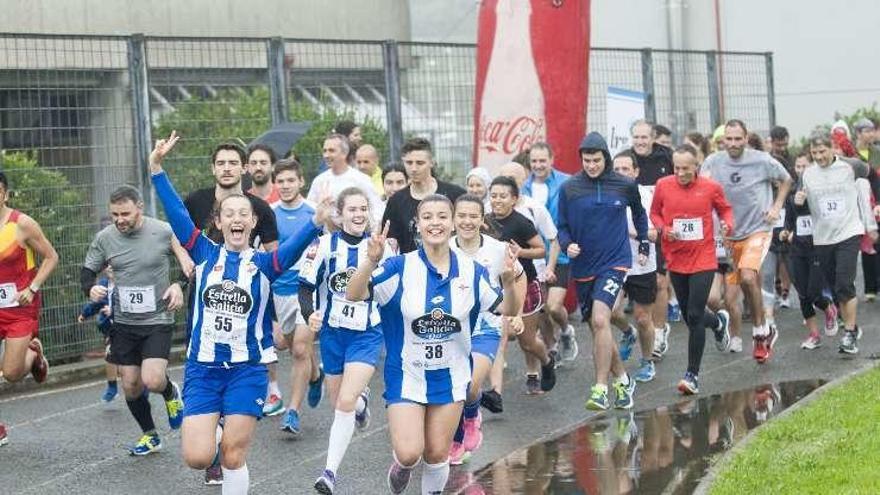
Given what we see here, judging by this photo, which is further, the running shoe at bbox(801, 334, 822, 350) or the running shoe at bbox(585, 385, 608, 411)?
the running shoe at bbox(801, 334, 822, 350)

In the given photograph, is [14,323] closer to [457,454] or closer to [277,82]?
[457,454]

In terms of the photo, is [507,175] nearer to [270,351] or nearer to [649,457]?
[649,457]

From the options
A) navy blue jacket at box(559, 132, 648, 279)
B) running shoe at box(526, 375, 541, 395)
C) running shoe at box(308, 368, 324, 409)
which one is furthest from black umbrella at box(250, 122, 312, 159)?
running shoe at box(526, 375, 541, 395)

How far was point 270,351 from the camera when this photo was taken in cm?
988

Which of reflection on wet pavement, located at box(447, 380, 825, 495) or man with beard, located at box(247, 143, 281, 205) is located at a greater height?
man with beard, located at box(247, 143, 281, 205)

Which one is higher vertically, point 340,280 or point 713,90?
point 713,90

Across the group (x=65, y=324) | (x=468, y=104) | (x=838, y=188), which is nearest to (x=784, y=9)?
(x=468, y=104)

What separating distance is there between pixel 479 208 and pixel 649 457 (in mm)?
1838

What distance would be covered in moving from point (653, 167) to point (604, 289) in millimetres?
4423

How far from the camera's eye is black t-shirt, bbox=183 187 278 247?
1159cm

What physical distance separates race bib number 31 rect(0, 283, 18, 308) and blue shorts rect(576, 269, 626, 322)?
4.14m

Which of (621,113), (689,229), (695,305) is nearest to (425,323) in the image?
(695,305)

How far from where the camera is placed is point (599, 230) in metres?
13.5

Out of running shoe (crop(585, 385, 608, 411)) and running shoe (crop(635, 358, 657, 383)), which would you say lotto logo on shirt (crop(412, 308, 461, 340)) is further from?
running shoe (crop(635, 358, 657, 383))
